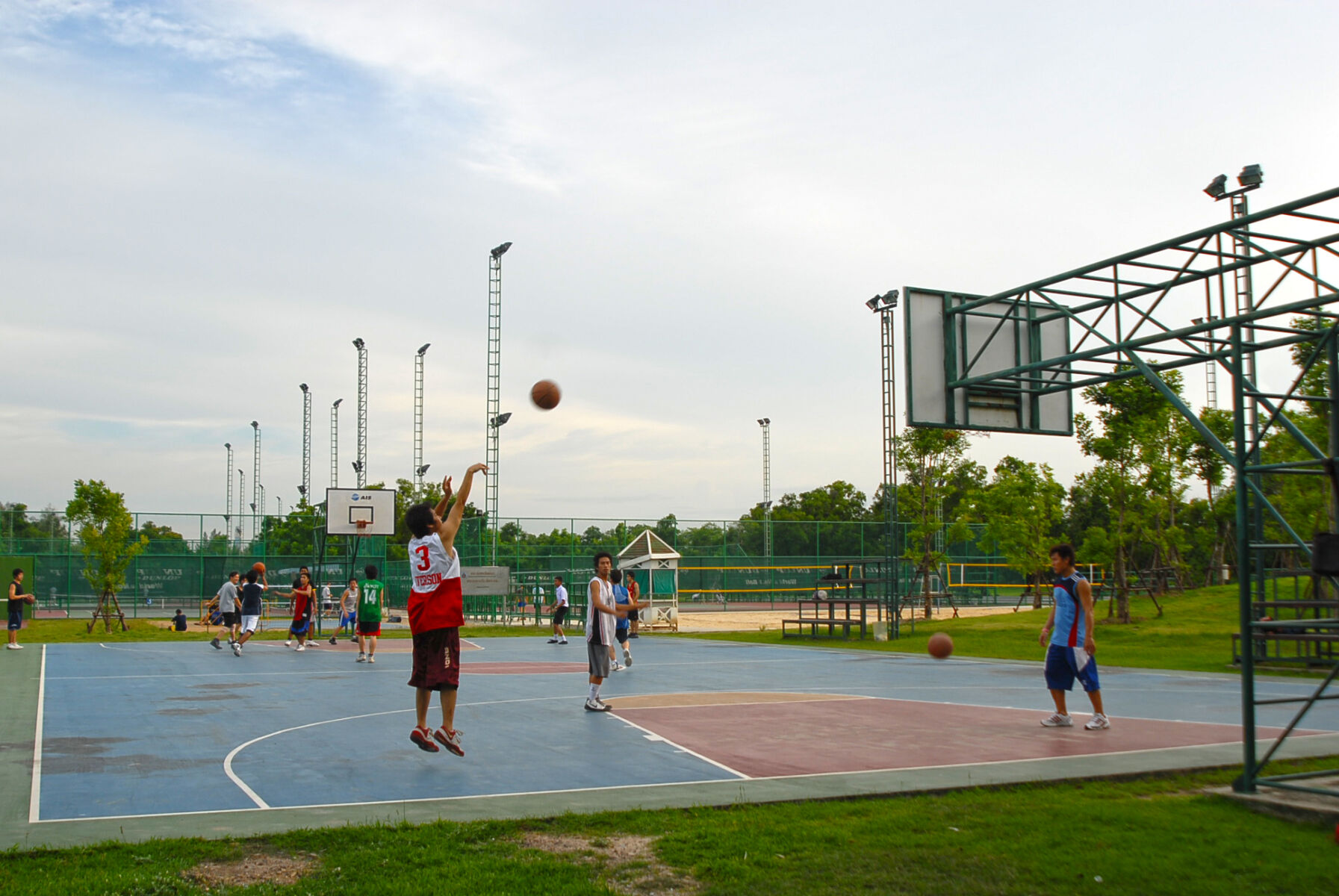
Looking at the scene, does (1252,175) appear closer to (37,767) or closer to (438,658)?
(438,658)

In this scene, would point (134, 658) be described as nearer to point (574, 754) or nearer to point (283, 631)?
point (283, 631)

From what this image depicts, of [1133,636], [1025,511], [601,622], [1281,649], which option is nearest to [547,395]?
[601,622]

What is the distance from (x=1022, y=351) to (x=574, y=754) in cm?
926

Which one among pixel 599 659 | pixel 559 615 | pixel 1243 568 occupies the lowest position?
pixel 559 615

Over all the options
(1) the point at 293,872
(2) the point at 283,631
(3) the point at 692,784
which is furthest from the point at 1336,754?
(2) the point at 283,631

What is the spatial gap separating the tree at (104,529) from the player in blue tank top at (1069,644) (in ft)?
93.5

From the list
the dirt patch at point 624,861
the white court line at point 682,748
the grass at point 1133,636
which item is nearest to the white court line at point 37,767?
the dirt patch at point 624,861

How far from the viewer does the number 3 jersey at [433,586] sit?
8.57 metres

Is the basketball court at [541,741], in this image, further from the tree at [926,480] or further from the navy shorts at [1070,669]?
the tree at [926,480]

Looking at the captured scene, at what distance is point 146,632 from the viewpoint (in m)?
31.7

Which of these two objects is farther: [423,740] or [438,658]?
[438,658]

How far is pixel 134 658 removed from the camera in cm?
2205

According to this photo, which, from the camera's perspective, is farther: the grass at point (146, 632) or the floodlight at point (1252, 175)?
the grass at point (146, 632)

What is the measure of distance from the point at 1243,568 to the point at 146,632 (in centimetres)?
3093
